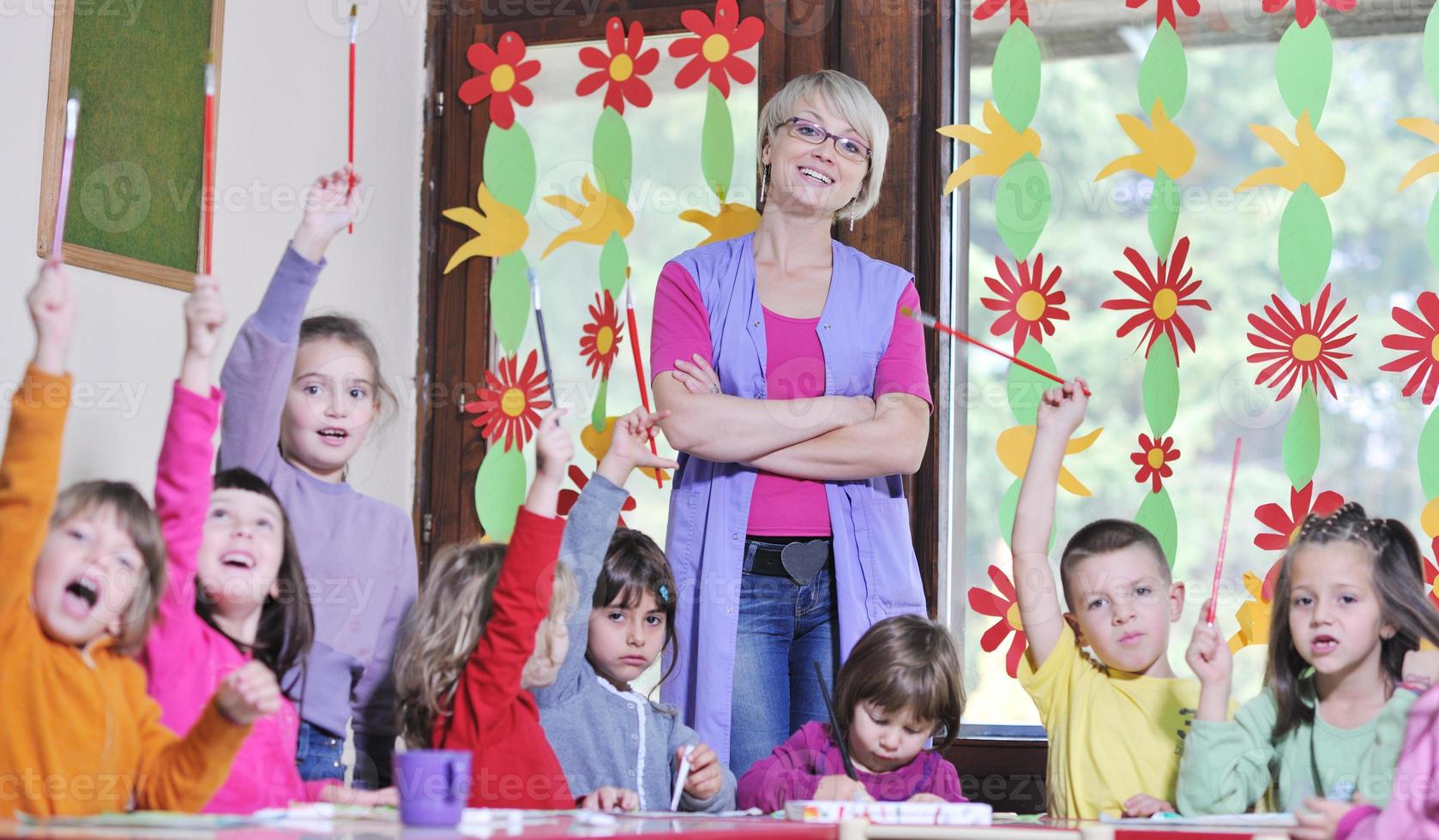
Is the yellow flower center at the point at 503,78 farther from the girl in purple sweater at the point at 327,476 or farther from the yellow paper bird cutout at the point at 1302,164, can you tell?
the yellow paper bird cutout at the point at 1302,164

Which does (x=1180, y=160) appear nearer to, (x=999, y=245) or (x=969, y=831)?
(x=999, y=245)

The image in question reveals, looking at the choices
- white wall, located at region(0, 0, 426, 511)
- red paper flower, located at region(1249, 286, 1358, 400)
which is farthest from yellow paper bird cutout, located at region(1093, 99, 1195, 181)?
white wall, located at region(0, 0, 426, 511)

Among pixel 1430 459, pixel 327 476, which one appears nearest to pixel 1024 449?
pixel 1430 459

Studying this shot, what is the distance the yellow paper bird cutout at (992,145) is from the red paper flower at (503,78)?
982mm

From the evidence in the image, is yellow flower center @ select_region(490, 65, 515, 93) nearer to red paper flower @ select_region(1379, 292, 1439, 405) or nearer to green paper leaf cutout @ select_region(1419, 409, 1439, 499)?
red paper flower @ select_region(1379, 292, 1439, 405)

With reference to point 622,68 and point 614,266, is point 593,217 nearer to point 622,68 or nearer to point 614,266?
point 614,266

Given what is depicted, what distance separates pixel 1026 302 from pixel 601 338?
935 millimetres

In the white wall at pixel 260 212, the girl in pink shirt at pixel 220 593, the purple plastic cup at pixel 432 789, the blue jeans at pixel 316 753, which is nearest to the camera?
the purple plastic cup at pixel 432 789

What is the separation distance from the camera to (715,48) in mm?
3291

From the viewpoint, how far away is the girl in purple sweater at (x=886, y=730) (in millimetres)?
2186

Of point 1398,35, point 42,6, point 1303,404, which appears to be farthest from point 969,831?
point 1398,35

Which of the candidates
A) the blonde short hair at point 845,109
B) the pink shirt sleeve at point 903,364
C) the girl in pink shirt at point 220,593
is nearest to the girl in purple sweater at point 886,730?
the pink shirt sleeve at point 903,364

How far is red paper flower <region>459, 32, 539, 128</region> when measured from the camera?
11.3 feet

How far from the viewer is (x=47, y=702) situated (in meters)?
1.57
